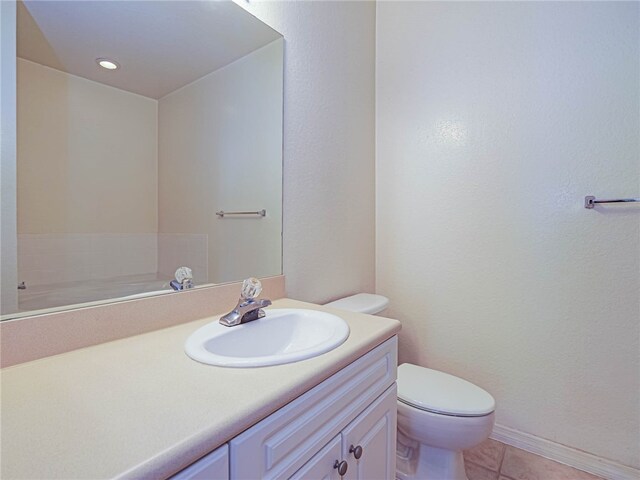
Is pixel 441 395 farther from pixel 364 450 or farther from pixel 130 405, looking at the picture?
pixel 130 405

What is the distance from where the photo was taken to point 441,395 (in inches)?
48.3

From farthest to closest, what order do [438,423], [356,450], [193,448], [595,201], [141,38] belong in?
[595,201]
[438,423]
[141,38]
[356,450]
[193,448]

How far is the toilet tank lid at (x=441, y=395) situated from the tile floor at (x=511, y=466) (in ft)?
1.33

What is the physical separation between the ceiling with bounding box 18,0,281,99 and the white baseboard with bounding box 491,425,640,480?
6.86ft

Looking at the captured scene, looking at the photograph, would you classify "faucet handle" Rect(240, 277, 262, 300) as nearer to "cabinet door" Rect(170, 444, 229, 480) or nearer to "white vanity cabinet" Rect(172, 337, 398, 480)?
"white vanity cabinet" Rect(172, 337, 398, 480)

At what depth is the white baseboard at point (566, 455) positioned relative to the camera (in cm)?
127

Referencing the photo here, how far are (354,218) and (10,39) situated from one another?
55.5 inches

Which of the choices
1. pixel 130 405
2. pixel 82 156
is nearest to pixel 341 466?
pixel 130 405

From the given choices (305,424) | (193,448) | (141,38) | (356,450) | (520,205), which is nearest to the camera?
(193,448)

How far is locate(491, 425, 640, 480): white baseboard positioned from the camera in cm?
127

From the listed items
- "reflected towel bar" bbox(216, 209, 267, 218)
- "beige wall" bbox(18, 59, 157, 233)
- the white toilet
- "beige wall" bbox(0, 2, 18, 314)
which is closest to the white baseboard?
the white toilet

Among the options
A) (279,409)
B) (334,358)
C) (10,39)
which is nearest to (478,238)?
(334,358)

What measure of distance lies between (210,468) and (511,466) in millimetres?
1541

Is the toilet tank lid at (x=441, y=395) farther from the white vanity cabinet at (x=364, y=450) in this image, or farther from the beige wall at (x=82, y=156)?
the beige wall at (x=82, y=156)
